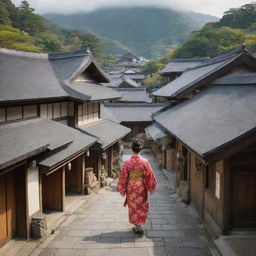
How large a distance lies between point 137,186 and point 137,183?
0.08 m

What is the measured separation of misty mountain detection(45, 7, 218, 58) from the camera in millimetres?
124606

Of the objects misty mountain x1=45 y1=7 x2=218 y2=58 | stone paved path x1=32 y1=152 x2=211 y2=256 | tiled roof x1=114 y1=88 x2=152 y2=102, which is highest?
misty mountain x1=45 y1=7 x2=218 y2=58

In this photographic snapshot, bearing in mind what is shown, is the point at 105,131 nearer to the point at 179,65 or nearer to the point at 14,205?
the point at 14,205

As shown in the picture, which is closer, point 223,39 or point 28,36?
point 223,39

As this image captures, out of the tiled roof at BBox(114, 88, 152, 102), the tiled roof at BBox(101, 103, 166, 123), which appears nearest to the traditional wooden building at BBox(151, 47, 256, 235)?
the tiled roof at BBox(101, 103, 166, 123)

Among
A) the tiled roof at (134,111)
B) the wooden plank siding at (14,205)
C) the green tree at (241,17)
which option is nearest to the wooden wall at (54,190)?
the wooden plank siding at (14,205)

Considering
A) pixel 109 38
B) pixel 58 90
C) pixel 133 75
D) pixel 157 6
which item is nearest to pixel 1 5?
pixel 133 75

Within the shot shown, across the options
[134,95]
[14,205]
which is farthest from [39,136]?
[134,95]

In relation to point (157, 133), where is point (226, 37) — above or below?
above

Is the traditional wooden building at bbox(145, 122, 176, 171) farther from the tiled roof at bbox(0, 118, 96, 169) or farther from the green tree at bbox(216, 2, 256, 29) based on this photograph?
the green tree at bbox(216, 2, 256, 29)

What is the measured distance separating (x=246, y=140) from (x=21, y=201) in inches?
235

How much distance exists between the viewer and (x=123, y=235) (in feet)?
25.9

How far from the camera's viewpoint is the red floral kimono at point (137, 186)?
301 inches

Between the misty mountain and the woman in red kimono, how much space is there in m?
113
